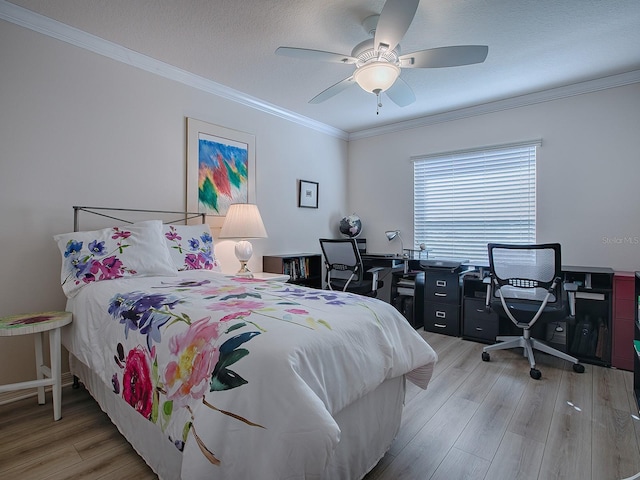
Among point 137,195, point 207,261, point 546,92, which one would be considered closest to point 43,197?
point 137,195

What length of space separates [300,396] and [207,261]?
1938 millimetres

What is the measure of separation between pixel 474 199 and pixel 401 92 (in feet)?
6.17

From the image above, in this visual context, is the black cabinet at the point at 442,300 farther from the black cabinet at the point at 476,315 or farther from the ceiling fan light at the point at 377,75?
the ceiling fan light at the point at 377,75

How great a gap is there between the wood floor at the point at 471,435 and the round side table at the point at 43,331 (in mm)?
195

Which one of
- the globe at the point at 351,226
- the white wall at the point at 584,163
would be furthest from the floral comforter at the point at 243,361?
the globe at the point at 351,226

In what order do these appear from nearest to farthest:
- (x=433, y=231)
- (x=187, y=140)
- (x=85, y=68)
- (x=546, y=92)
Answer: (x=85, y=68), (x=187, y=140), (x=546, y=92), (x=433, y=231)

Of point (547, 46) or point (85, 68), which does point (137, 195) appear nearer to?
point (85, 68)

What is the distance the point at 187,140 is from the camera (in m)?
3.02

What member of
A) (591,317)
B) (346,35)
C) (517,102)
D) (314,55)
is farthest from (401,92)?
(591,317)

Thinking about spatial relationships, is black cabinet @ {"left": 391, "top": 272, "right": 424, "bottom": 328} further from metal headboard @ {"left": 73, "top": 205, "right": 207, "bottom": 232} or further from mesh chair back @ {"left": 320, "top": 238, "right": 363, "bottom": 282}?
metal headboard @ {"left": 73, "top": 205, "right": 207, "bottom": 232}

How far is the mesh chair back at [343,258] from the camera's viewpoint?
3.40 metres

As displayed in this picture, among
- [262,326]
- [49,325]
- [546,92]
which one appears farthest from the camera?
[546,92]

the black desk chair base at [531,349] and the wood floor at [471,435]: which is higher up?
the black desk chair base at [531,349]

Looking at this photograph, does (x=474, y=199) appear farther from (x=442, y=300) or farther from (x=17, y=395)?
(x=17, y=395)
